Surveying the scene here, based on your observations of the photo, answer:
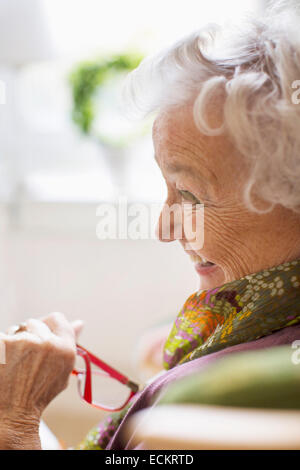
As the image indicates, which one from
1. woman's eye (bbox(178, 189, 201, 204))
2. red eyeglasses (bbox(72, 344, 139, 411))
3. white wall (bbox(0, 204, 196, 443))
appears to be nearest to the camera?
woman's eye (bbox(178, 189, 201, 204))

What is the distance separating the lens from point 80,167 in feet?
6.68

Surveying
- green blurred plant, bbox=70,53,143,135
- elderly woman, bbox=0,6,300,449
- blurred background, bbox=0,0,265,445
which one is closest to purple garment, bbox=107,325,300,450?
elderly woman, bbox=0,6,300,449

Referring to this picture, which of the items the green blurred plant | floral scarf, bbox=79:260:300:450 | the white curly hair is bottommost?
floral scarf, bbox=79:260:300:450

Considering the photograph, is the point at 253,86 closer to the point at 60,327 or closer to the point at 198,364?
the point at 198,364

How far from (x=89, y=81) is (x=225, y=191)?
119cm

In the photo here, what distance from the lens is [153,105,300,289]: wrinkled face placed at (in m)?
0.71

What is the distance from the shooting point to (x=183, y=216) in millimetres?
792

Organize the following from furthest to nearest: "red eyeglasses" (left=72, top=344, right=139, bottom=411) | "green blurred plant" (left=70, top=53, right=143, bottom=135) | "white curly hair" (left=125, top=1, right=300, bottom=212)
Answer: "green blurred plant" (left=70, top=53, right=143, bottom=135)
"red eyeglasses" (left=72, top=344, right=139, bottom=411)
"white curly hair" (left=125, top=1, right=300, bottom=212)

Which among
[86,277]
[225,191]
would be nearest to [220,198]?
[225,191]

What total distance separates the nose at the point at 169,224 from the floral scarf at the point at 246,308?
95 mm

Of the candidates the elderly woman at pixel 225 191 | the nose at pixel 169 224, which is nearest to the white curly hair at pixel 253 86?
the elderly woman at pixel 225 191

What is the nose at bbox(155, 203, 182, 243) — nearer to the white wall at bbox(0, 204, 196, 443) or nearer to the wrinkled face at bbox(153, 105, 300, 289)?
the wrinkled face at bbox(153, 105, 300, 289)

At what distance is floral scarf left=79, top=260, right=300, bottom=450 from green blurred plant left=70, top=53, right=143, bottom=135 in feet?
3.71
